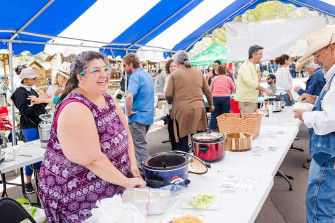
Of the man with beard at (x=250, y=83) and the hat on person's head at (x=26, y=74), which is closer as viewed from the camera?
the hat on person's head at (x=26, y=74)

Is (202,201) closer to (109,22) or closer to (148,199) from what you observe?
(148,199)

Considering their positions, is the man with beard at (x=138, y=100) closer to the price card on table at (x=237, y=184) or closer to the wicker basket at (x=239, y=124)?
the wicker basket at (x=239, y=124)

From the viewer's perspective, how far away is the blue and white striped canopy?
354 centimetres

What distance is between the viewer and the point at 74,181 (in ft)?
4.77

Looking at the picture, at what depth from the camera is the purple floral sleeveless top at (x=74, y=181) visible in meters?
1.46

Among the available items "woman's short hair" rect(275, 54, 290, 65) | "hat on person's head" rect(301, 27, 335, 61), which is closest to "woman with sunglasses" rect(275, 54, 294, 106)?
"woman's short hair" rect(275, 54, 290, 65)

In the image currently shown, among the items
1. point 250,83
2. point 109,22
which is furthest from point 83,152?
point 109,22

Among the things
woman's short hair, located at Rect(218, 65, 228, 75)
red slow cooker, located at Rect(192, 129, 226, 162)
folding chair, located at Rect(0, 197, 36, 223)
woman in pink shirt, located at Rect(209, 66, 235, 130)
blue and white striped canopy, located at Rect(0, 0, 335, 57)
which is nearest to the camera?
folding chair, located at Rect(0, 197, 36, 223)

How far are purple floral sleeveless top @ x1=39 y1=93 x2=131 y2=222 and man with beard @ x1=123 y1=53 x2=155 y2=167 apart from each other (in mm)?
2233

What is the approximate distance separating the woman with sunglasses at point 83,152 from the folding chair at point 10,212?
0.54ft

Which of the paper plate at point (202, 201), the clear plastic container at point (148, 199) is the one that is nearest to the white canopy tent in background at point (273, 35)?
the paper plate at point (202, 201)

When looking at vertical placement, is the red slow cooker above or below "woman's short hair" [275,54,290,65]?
below

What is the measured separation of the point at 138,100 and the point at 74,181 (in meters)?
2.48

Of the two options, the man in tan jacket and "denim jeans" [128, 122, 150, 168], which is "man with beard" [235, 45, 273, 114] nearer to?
the man in tan jacket
